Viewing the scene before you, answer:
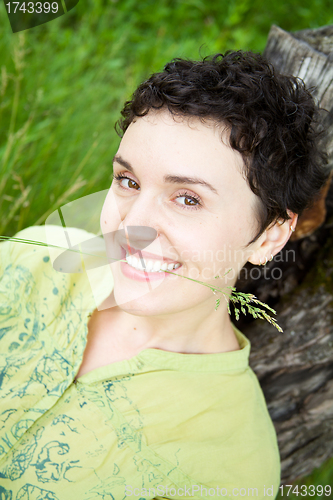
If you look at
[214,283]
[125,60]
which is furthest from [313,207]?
[125,60]

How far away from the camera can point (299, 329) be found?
177 centimetres

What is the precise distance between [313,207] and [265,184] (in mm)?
586

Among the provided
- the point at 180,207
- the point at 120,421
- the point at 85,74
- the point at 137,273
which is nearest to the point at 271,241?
the point at 180,207

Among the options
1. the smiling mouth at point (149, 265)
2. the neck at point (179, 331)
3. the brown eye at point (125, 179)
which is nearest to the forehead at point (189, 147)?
the brown eye at point (125, 179)

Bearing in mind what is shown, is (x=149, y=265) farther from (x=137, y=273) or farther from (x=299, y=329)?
(x=299, y=329)

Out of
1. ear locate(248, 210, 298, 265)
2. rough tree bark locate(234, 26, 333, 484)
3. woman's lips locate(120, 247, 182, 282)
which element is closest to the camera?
woman's lips locate(120, 247, 182, 282)

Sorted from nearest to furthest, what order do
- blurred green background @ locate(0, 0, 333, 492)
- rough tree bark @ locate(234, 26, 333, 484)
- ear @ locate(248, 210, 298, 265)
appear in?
ear @ locate(248, 210, 298, 265) < rough tree bark @ locate(234, 26, 333, 484) < blurred green background @ locate(0, 0, 333, 492)

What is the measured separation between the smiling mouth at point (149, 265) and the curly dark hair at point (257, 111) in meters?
0.33

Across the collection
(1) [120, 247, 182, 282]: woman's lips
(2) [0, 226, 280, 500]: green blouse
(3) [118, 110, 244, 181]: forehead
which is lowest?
(2) [0, 226, 280, 500]: green blouse

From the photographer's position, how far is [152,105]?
48.2 inches

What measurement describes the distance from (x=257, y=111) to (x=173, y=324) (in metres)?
0.80

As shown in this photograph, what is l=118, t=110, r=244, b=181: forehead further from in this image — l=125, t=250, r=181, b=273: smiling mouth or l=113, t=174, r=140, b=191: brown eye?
l=125, t=250, r=181, b=273: smiling mouth

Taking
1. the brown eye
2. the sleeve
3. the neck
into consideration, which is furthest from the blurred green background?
the neck

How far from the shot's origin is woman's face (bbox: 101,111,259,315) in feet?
3.71
